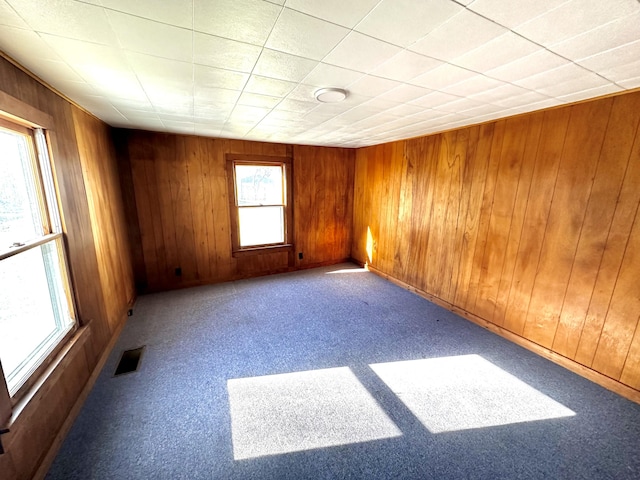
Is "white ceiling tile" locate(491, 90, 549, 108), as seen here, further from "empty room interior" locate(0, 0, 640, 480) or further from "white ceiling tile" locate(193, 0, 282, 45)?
"white ceiling tile" locate(193, 0, 282, 45)

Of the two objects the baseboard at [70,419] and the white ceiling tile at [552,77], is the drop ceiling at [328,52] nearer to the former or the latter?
the white ceiling tile at [552,77]

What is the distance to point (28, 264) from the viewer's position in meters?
1.53

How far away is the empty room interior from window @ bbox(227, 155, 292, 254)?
2.68 ft

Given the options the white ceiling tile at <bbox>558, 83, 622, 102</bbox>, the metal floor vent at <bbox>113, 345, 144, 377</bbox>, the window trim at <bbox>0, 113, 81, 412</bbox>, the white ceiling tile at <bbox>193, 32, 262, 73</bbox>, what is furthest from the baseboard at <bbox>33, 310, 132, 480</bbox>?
the white ceiling tile at <bbox>558, 83, 622, 102</bbox>

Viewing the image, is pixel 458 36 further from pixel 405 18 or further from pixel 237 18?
pixel 237 18

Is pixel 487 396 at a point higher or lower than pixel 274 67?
lower

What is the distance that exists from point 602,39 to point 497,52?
1.35ft

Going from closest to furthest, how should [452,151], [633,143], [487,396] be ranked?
[633,143] < [487,396] < [452,151]

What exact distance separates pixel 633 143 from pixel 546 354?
71.9 inches

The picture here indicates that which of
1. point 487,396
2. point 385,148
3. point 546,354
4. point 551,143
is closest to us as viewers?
point 487,396

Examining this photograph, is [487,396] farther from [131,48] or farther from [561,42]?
[131,48]

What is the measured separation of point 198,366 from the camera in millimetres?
2191

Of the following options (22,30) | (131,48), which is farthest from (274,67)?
(22,30)

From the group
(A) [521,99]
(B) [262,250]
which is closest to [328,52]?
(A) [521,99]
